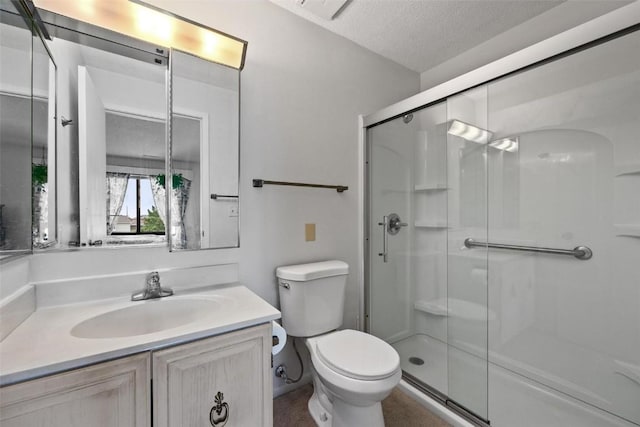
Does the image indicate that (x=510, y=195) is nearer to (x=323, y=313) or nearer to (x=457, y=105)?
(x=457, y=105)

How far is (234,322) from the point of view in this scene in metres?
0.94

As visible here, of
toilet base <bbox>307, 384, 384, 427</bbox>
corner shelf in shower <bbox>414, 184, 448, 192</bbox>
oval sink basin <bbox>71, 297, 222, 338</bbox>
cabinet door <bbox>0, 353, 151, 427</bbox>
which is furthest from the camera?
corner shelf in shower <bbox>414, 184, 448, 192</bbox>

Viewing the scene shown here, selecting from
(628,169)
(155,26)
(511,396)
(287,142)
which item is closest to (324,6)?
(287,142)

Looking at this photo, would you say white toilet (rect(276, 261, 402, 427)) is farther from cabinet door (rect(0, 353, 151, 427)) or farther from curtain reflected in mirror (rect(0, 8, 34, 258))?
curtain reflected in mirror (rect(0, 8, 34, 258))

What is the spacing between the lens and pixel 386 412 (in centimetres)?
154

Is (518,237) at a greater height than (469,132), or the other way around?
(469,132)

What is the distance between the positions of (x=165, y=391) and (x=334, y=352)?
2.41 feet

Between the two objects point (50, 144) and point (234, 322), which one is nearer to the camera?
point (234, 322)

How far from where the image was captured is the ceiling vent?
1.56 metres

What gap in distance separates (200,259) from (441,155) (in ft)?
5.44

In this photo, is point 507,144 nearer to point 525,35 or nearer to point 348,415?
point 525,35

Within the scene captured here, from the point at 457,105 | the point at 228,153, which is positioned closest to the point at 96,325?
the point at 228,153

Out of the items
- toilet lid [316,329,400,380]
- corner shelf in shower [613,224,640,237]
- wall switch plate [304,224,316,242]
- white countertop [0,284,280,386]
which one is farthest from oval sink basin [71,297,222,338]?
corner shelf in shower [613,224,640,237]

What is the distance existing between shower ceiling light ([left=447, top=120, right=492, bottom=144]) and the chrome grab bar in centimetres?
64
